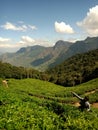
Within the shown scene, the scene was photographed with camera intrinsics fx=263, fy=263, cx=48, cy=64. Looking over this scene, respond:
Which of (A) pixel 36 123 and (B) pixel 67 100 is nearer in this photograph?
(A) pixel 36 123

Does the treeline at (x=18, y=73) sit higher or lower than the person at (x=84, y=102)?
lower

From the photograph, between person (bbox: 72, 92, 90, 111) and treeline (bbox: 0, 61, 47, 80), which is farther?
treeline (bbox: 0, 61, 47, 80)

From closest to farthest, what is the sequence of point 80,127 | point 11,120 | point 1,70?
point 11,120
point 80,127
point 1,70

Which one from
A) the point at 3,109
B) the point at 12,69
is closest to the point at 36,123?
the point at 3,109

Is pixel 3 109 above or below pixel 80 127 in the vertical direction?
above

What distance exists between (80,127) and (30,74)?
5866 inches

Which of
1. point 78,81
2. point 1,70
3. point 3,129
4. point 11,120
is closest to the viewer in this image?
point 3,129

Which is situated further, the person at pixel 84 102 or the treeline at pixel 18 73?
the treeline at pixel 18 73

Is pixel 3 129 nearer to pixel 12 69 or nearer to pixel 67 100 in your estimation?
pixel 67 100

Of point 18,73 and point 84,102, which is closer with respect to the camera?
point 84,102

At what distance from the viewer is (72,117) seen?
25.7 meters

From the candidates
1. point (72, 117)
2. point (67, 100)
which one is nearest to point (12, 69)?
point (67, 100)

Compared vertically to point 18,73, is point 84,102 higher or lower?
higher

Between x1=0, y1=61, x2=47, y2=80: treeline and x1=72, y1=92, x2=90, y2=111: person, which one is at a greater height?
x1=72, y1=92, x2=90, y2=111: person
